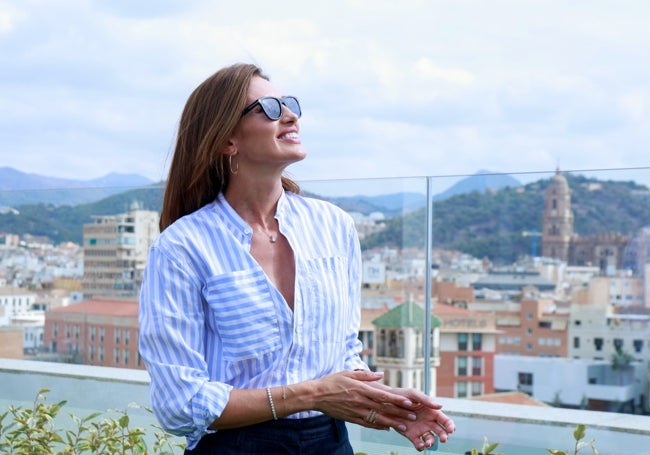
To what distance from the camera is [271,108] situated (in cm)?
160

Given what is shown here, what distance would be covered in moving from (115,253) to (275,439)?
5532 mm

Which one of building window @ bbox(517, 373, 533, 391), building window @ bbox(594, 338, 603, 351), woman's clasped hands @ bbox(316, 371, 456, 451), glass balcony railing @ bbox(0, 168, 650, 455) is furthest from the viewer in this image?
building window @ bbox(517, 373, 533, 391)

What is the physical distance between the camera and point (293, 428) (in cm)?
153

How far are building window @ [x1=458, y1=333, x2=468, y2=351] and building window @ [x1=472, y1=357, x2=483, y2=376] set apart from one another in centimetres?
124

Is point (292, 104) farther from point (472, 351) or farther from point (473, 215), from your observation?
point (472, 351)

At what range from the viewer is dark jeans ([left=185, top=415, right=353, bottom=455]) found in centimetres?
152

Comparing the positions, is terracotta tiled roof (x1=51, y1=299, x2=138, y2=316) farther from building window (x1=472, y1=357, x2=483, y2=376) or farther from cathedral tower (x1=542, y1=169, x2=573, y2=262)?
building window (x1=472, y1=357, x2=483, y2=376)

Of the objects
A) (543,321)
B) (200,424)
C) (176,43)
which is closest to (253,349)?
(200,424)

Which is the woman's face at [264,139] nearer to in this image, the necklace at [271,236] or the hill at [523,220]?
the necklace at [271,236]

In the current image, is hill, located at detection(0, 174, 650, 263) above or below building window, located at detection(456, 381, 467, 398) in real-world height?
above

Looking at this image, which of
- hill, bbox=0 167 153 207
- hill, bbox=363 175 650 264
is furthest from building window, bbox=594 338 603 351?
hill, bbox=0 167 153 207

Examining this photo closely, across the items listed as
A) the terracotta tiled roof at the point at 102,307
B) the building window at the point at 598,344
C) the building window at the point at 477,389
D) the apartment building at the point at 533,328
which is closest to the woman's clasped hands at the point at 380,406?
the terracotta tiled roof at the point at 102,307

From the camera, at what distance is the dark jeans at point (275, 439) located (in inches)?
59.7

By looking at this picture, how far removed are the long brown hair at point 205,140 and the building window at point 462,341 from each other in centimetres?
3989
